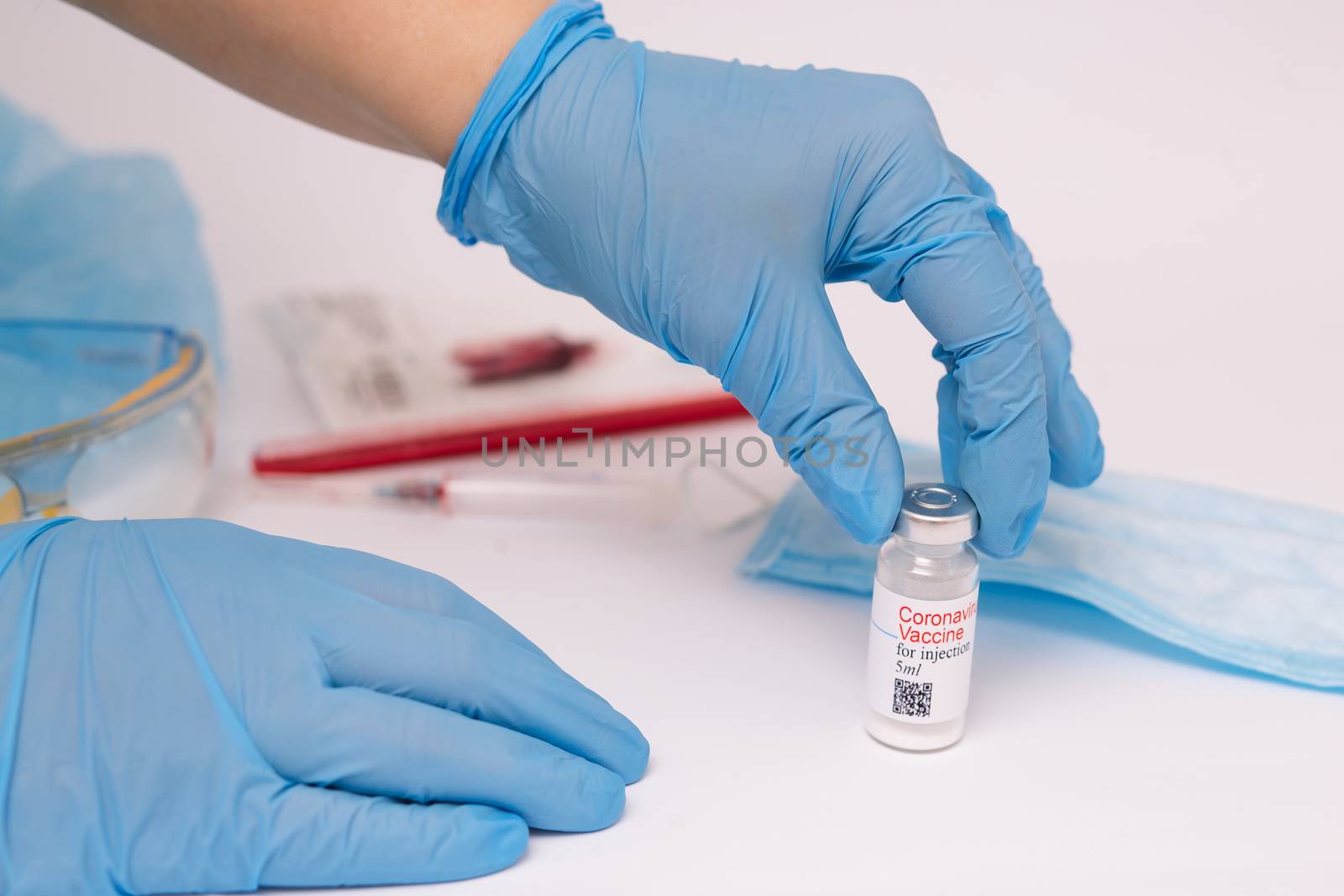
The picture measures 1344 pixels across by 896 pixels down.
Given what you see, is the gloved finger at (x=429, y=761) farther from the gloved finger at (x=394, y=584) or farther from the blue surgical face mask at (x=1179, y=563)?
the blue surgical face mask at (x=1179, y=563)

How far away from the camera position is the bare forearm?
1501 mm

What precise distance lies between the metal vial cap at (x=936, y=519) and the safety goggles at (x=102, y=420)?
1012 millimetres

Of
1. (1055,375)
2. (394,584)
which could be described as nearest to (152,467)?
(394,584)

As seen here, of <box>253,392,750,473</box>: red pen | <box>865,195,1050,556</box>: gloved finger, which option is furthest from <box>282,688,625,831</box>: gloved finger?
<box>253,392,750,473</box>: red pen

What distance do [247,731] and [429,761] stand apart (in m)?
0.17

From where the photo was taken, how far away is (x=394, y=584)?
4.23ft

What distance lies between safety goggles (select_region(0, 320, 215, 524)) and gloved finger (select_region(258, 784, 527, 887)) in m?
0.64

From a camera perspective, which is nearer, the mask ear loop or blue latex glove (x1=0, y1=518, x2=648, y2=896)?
blue latex glove (x1=0, y1=518, x2=648, y2=896)

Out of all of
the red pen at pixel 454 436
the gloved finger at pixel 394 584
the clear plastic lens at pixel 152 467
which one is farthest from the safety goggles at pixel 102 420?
the gloved finger at pixel 394 584

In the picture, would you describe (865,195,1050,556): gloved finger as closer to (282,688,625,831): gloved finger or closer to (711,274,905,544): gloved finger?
(711,274,905,544): gloved finger

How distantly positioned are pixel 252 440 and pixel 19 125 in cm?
70

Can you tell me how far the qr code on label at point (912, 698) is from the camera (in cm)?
131

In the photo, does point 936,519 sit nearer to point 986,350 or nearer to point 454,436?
point 986,350

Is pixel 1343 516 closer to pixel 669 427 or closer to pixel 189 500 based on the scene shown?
pixel 669 427
